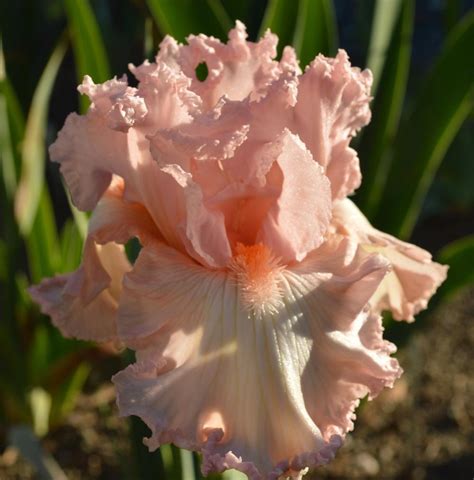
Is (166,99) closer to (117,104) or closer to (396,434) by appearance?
(117,104)

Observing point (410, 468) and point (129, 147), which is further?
point (410, 468)

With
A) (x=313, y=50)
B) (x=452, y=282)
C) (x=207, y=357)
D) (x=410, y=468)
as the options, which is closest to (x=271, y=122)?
(x=207, y=357)

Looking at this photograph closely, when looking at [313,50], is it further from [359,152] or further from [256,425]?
[256,425]

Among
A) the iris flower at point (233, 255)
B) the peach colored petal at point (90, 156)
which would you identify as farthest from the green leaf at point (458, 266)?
→ the peach colored petal at point (90, 156)

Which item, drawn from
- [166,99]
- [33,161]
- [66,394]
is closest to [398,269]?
[166,99]

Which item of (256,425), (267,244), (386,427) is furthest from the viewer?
(386,427)

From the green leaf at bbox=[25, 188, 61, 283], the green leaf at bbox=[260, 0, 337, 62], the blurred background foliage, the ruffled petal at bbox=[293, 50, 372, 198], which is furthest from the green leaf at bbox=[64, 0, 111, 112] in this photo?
the ruffled petal at bbox=[293, 50, 372, 198]
